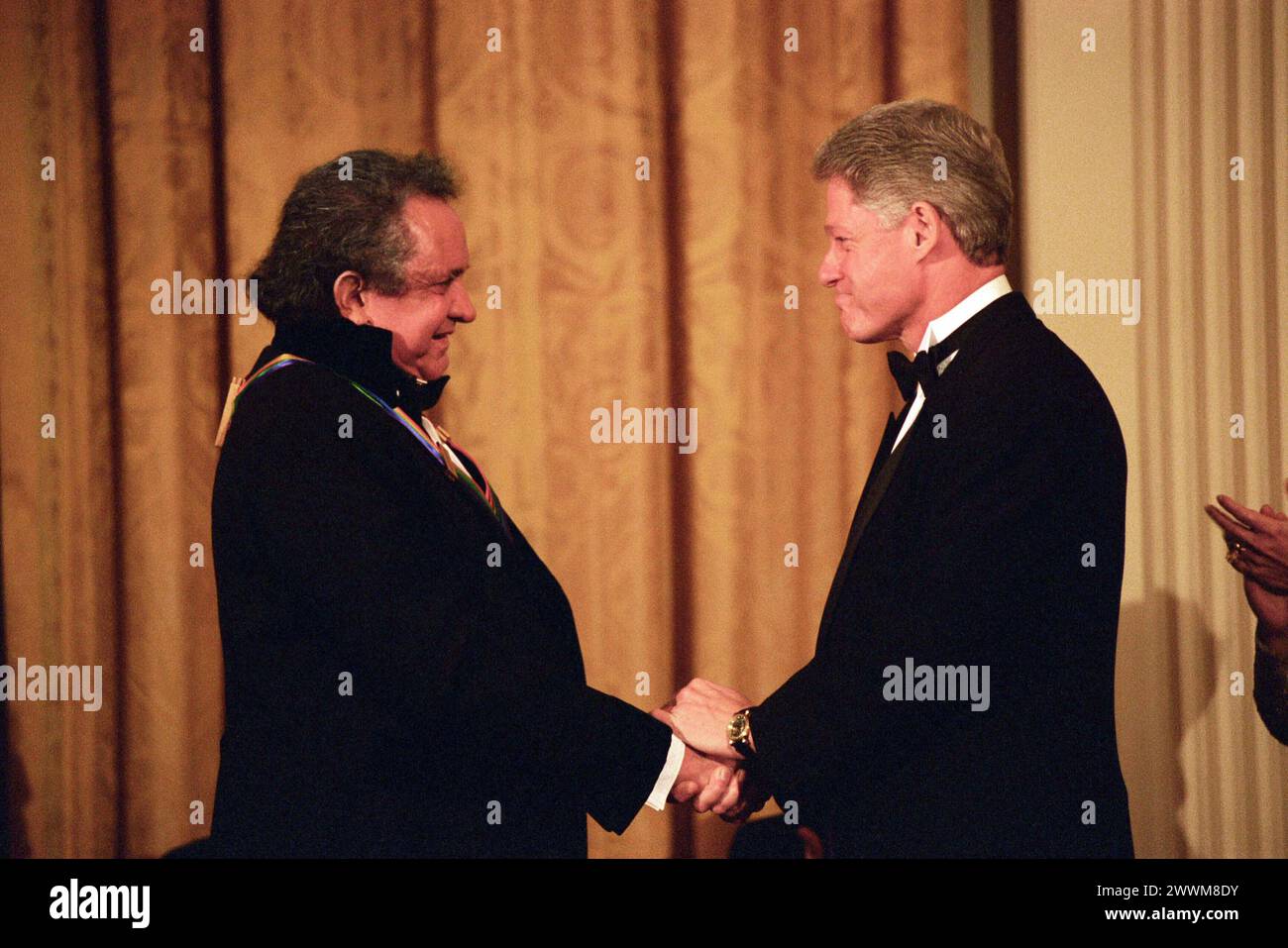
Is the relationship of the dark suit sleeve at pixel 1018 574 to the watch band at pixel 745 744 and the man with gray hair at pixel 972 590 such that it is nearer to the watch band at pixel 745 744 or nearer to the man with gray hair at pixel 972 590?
the man with gray hair at pixel 972 590

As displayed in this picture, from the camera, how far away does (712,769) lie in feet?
6.69

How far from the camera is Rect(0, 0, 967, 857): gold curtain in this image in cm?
261

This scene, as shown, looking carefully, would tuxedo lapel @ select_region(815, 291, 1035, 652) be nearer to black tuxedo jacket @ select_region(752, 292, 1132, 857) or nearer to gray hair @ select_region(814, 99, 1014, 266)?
black tuxedo jacket @ select_region(752, 292, 1132, 857)

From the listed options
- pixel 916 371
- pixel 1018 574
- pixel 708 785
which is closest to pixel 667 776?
pixel 708 785

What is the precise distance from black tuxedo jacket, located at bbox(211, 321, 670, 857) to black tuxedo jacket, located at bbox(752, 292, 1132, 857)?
601mm

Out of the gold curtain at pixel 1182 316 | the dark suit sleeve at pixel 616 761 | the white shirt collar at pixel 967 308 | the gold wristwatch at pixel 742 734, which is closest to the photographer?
the white shirt collar at pixel 967 308

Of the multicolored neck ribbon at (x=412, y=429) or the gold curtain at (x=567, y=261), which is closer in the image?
the multicolored neck ribbon at (x=412, y=429)

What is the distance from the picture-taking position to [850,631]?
1835 mm

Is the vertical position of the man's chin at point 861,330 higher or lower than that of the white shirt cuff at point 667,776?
higher

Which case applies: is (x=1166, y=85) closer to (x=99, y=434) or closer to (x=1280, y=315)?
(x=1280, y=315)

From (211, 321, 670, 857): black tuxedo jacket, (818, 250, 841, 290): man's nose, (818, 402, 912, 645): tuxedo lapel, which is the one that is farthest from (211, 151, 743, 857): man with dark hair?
(818, 250, 841, 290): man's nose

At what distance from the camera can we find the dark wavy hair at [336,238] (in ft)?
6.24

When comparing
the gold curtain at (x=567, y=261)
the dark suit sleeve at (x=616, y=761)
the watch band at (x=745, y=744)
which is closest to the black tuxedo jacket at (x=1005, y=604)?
the watch band at (x=745, y=744)

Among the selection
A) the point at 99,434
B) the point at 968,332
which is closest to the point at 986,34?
the point at 968,332
